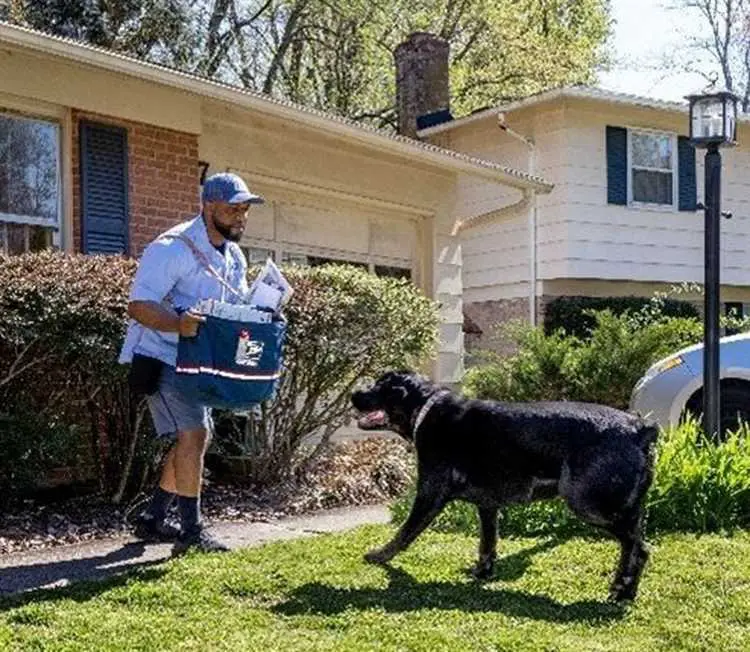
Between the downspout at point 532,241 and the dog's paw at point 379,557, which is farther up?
the downspout at point 532,241

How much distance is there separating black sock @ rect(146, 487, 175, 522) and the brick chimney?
1355 cm

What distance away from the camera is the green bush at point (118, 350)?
6.51 metres

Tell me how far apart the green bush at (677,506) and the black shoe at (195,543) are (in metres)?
1.45

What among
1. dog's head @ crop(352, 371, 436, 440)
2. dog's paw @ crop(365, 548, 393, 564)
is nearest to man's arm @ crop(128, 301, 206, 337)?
dog's head @ crop(352, 371, 436, 440)

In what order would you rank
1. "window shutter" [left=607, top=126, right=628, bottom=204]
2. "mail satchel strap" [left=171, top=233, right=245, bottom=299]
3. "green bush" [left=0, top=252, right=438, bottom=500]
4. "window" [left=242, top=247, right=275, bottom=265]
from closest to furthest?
"mail satchel strap" [left=171, top=233, right=245, bottom=299] → "green bush" [left=0, top=252, right=438, bottom=500] → "window" [left=242, top=247, right=275, bottom=265] → "window shutter" [left=607, top=126, right=628, bottom=204]

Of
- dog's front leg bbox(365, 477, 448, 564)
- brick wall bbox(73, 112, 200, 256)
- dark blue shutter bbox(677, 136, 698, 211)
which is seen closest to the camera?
dog's front leg bbox(365, 477, 448, 564)

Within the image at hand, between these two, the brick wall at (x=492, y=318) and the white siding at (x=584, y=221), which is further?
the brick wall at (x=492, y=318)

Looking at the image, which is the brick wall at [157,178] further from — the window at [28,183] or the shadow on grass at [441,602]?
the shadow on grass at [441,602]

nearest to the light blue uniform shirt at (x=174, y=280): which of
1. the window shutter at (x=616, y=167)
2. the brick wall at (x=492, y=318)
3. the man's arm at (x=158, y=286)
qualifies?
the man's arm at (x=158, y=286)

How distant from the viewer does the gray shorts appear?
18.3ft

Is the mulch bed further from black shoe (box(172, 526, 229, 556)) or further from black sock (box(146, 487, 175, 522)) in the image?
black shoe (box(172, 526, 229, 556))

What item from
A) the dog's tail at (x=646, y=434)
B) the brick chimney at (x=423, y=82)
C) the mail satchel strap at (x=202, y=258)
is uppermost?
the brick chimney at (x=423, y=82)

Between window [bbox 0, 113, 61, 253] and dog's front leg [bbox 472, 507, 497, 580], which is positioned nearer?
dog's front leg [bbox 472, 507, 497, 580]

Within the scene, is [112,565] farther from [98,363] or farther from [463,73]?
[463,73]
